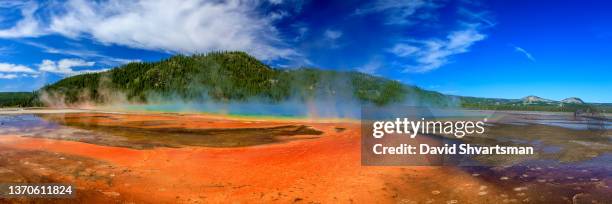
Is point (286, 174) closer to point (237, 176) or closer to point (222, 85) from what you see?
point (237, 176)

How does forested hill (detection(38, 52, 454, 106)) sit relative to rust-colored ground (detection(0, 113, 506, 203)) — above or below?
above

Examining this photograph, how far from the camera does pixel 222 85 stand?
96.1 m

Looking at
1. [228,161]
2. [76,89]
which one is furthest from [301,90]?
[228,161]

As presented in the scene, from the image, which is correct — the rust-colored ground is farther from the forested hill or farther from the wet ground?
the forested hill

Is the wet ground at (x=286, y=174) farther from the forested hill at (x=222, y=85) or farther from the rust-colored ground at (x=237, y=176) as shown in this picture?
the forested hill at (x=222, y=85)

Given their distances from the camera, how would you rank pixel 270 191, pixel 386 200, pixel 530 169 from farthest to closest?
pixel 530 169
pixel 270 191
pixel 386 200

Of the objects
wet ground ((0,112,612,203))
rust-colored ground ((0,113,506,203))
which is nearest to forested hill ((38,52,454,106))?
wet ground ((0,112,612,203))

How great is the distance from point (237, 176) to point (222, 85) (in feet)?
289

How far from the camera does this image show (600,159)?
1294cm

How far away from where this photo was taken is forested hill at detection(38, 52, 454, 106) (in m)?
84.2

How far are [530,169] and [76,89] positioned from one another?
10012 centimetres

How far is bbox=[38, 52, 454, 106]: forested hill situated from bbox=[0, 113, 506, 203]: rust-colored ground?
6349 centimetres

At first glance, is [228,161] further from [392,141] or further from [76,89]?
[76,89]

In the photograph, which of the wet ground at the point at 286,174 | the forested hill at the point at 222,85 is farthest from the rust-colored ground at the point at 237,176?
the forested hill at the point at 222,85
